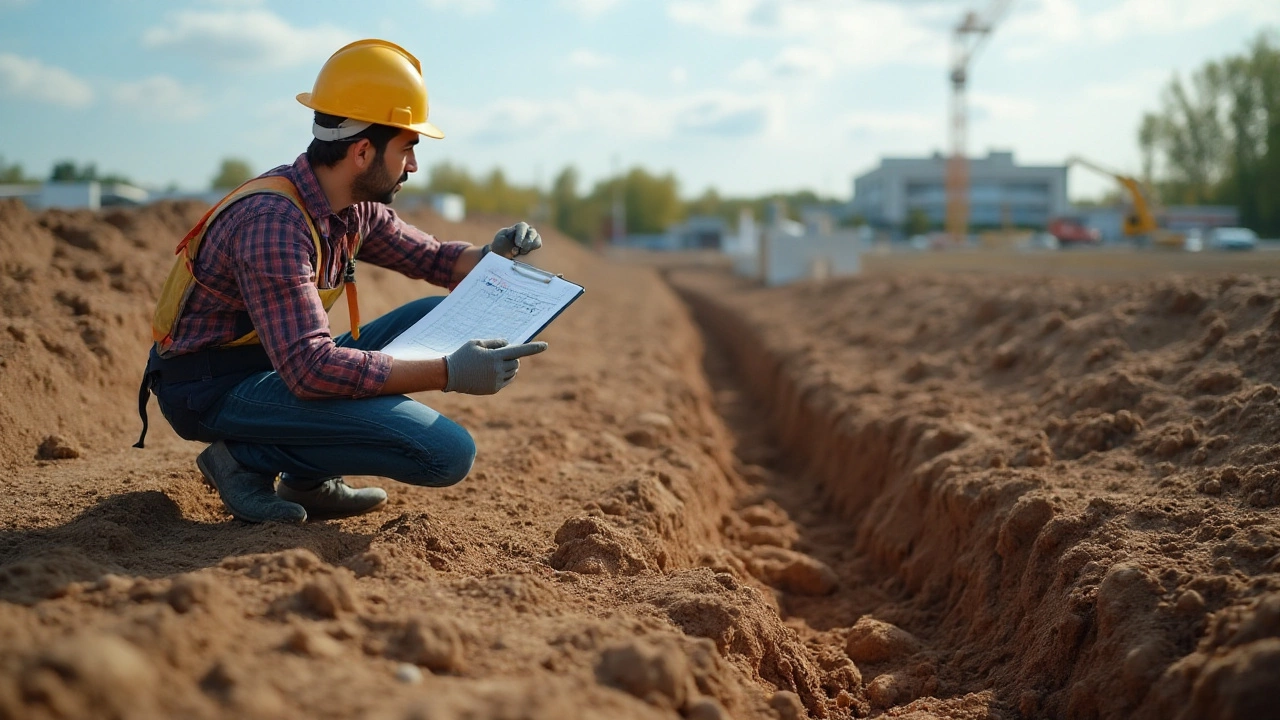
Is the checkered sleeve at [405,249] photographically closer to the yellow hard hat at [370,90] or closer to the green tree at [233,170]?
the yellow hard hat at [370,90]

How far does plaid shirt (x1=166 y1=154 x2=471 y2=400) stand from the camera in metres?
3.52

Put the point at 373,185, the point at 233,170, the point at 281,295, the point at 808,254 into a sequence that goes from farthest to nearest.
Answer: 1. the point at 233,170
2. the point at 808,254
3. the point at 373,185
4. the point at 281,295

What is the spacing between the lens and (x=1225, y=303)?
6375 mm

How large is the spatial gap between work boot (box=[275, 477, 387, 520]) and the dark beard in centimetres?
120

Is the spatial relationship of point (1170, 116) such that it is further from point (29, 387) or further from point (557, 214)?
point (29, 387)

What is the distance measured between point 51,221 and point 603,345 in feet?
19.8

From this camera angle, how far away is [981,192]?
3322 inches

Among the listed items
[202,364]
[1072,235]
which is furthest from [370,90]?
[1072,235]

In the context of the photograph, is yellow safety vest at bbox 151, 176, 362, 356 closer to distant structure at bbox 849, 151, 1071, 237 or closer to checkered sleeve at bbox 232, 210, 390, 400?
checkered sleeve at bbox 232, 210, 390, 400

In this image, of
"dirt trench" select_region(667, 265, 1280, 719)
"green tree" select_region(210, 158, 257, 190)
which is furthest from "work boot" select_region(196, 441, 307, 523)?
"green tree" select_region(210, 158, 257, 190)

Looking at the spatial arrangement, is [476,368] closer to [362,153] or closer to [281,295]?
[281,295]

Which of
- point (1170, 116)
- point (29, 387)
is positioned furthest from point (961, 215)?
point (29, 387)

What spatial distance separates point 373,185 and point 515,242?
82 cm

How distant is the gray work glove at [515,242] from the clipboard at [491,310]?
0.20 meters
